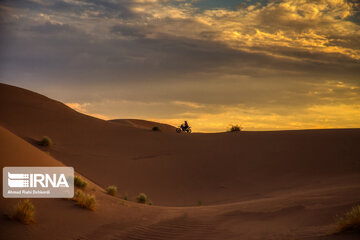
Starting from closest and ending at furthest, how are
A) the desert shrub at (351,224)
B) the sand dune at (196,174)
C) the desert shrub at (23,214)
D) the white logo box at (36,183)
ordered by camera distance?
the desert shrub at (351,224)
the desert shrub at (23,214)
the sand dune at (196,174)
the white logo box at (36,183)

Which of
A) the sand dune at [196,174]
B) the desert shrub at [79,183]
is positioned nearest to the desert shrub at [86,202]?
the sand dune at [196,174]

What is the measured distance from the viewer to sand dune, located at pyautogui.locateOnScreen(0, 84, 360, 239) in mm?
8719

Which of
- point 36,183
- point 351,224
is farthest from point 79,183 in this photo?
point 351,224

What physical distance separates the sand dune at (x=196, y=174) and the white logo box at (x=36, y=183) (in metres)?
0.50

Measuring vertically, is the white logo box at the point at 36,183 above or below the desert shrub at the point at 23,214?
above

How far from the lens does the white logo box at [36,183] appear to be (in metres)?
9.30

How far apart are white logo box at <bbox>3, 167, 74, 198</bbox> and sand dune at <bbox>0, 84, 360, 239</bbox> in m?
0.50

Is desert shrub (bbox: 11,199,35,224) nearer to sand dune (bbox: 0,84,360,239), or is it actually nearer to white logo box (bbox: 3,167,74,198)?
sand dune (bbox: 0,84,360,239)

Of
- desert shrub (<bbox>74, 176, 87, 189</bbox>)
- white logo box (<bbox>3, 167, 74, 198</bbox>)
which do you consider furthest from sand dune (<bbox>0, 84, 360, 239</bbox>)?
desert shrub (<bbox>74, 176, 87, 189</bbox>)

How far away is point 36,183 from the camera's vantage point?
10.2 metres

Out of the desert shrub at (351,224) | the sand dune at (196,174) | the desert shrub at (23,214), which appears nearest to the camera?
the desert shrub at (351,224)

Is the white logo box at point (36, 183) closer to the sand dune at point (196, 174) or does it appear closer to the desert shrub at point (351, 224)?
the sand dune at point (196, 174)

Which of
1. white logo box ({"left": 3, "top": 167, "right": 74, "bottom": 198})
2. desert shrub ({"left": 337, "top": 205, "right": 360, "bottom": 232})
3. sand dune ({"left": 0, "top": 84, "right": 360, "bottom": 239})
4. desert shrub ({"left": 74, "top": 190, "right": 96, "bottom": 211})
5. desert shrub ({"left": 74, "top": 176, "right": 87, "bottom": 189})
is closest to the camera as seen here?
desert shrub ({"left": 337, "top": 205, "right": 360, "bottom": 232})

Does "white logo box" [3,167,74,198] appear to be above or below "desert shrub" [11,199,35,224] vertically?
above
